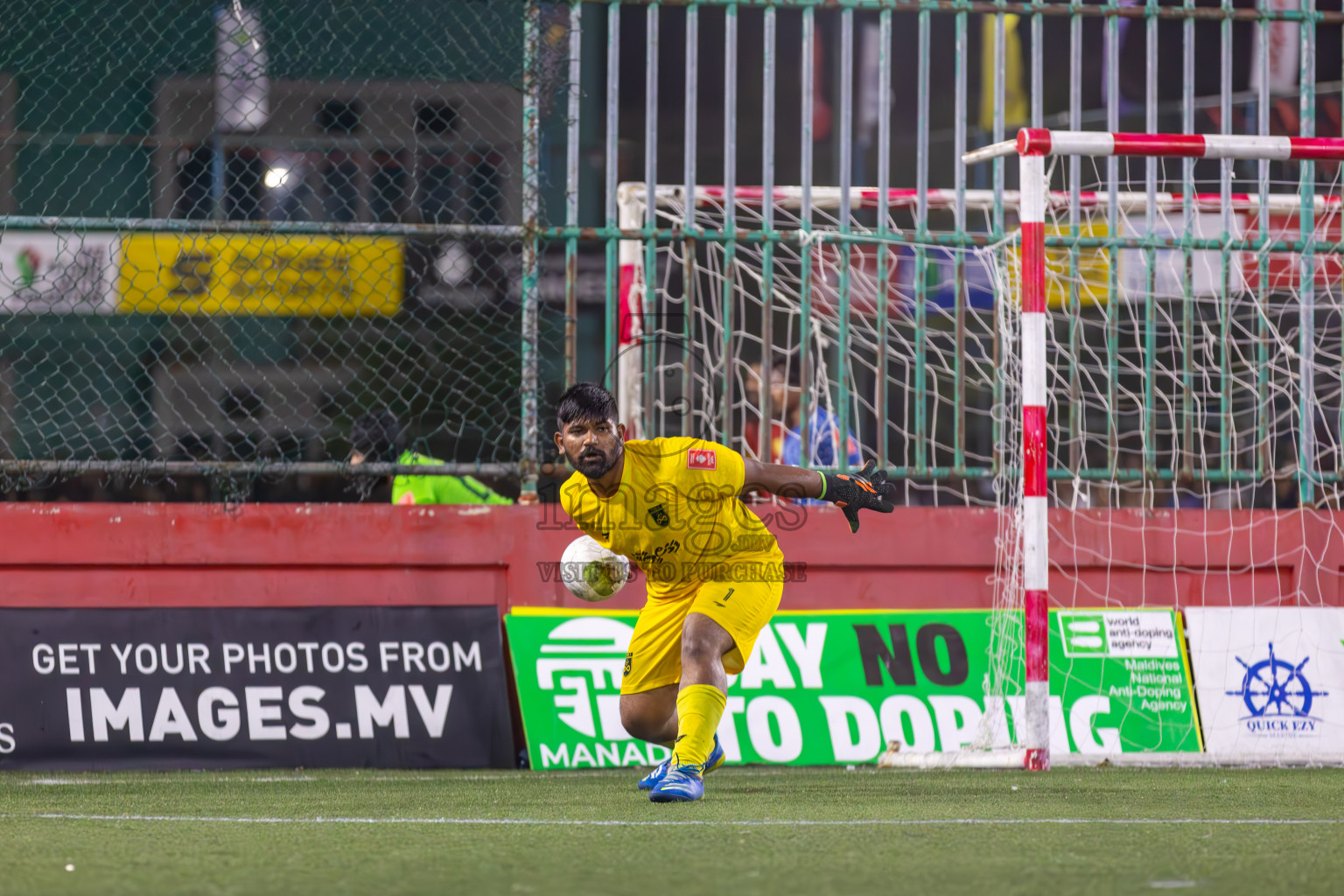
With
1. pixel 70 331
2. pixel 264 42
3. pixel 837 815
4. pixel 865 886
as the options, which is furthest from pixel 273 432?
pixel 865 886

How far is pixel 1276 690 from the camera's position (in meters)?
7.86

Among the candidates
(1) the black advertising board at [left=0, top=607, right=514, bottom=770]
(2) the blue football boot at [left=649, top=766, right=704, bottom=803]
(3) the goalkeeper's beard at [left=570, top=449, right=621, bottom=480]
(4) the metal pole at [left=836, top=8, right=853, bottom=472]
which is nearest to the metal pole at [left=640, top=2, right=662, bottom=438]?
(4) the metal pole at [left=836, top=8, right=853, bottom=472]

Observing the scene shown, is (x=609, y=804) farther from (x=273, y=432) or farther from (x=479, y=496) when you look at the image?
(x=273, y=432)

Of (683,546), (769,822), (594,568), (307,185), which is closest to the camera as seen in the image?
(769,822)

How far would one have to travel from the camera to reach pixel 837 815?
4809 millimetres

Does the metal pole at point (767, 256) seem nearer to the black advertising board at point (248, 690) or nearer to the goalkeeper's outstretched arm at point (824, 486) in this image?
the black advertising board at point (248, 690)

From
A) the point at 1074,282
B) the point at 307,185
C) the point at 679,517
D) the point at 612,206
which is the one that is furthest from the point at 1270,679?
the point at 307,185

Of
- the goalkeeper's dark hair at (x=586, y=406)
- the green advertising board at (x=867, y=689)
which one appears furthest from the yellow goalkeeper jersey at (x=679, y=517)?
the green advertising board at (x=867, y=689)

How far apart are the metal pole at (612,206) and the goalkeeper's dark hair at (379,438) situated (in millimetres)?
1197

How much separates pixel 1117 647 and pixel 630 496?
11.5 feet

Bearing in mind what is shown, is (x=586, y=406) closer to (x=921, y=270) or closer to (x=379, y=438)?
(x=379, y=438)

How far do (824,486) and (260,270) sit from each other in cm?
409

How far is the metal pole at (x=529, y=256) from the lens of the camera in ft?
27.1

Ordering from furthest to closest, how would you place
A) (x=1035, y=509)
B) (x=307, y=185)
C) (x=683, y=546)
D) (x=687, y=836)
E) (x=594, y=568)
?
(x=307, y=185) → (x=1035, y=509) → (x=594, y=568) → (x=683, y=546) → (x=687, y=836)
